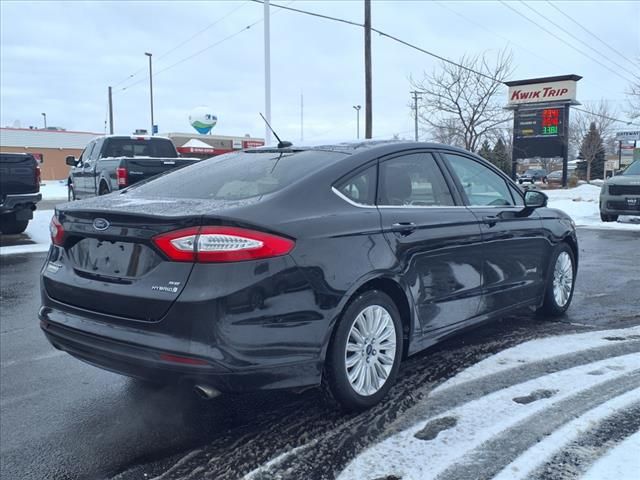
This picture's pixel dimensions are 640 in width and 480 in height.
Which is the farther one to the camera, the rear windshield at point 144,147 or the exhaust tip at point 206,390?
the rear windshield at point 144,147

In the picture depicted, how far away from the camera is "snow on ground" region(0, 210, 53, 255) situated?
1061 centimetres

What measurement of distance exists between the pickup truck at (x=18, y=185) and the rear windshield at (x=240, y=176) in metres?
8.04

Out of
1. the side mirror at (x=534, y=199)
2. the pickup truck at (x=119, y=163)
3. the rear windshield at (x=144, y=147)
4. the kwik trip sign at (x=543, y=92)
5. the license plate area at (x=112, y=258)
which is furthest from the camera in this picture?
A: the kwik trip sign at (x=543, y=92)

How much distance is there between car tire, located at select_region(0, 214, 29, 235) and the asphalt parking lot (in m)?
7.53

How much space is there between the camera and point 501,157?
139ft

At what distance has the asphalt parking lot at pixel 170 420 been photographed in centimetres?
298

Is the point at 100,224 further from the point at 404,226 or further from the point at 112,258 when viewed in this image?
the point at 404,226

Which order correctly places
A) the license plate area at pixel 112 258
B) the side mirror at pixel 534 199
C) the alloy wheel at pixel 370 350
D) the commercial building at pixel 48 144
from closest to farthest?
the license plate area at pixel 112 258, the alloy wheel at pixel 370 350, the side mirror at pixel 534 199, the commercial building at pixel 48 144

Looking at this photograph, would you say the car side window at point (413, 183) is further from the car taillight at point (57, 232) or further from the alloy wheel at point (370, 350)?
the car taillight at point (57, 232)

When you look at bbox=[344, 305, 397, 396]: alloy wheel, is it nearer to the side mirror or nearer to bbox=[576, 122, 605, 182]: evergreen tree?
the side mirror

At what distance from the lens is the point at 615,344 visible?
4.62 m

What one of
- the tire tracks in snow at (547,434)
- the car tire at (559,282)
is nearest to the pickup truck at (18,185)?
the car tire at (559,282)

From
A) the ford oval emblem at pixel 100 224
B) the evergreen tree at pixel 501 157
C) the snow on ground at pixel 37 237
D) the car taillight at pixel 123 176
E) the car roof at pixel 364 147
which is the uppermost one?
the evergreen tree at pixel 501 157

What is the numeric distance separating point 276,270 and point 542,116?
106 ft
